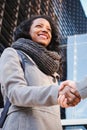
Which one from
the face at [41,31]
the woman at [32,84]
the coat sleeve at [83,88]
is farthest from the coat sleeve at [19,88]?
the face at [41,31]

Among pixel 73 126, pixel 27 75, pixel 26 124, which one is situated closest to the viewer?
pixel 26 124

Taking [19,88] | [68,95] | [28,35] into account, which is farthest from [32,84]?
[28,35]

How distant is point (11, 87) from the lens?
1854 millimetres

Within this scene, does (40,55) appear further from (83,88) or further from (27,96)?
(83,88)

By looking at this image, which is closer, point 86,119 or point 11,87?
point 11,87

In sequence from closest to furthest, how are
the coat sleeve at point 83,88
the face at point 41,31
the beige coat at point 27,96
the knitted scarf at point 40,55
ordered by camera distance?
the coat sleeve at point 83,88 < the beige coat at point 27,96 < the knitted scarf at point 40,55 < the face at point 41,31

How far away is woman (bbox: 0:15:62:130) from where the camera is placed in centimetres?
175

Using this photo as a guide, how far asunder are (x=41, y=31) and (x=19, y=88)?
2.23 ft

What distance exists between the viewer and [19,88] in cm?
180

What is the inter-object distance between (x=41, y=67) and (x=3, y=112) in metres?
0.39

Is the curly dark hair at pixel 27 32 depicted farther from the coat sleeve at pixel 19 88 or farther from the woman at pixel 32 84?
the coat sleeve at pixel 19 88

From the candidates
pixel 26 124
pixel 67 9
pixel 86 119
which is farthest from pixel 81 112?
pixel 67 9

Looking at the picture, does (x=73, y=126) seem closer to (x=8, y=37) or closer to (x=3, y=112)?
(x=3, y=112)

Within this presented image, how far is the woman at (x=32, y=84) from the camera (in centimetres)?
175
